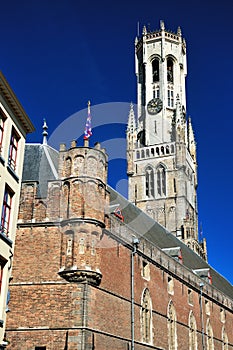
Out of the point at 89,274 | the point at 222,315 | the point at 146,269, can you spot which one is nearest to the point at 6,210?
the point at 89,274

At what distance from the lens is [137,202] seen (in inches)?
3041

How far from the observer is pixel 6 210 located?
23578mm

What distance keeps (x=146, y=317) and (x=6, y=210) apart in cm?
1505

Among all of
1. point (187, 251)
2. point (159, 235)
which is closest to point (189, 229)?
point (187, 251)

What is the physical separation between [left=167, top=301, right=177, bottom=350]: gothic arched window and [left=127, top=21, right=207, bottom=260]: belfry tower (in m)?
29.8

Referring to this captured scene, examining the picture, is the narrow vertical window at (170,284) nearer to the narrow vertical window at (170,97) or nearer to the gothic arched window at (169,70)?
the narrow vertical window at (170,97)

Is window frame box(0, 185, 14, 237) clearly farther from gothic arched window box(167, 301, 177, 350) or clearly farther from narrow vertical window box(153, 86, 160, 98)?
narrow vertical window box(153, 86, 160, 98)

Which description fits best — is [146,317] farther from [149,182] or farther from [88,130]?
[149,182]

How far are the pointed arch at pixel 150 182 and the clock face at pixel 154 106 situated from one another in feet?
42.0

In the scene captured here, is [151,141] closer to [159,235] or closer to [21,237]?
[159,235]

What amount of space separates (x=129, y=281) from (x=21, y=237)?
318 inches

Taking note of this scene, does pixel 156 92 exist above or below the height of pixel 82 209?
above

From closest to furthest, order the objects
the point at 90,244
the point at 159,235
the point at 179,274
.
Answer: the point at 90,244 < the point at 179,274 < the point at 159,235

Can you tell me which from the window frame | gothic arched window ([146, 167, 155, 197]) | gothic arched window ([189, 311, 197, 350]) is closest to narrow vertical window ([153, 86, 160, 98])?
gothic arched window ([146, 167, 155, 197])
